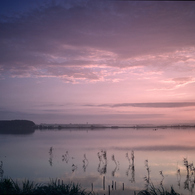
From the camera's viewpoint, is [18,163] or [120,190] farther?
[18,163]

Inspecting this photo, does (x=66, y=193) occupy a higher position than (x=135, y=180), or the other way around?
(x=66, y=193)

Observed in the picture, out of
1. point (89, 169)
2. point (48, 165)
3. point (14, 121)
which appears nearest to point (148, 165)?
point (89, 169)

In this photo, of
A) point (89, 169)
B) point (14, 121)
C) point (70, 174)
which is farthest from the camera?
point (14, 121)

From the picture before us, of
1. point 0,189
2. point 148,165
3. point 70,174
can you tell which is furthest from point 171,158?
point 0,189

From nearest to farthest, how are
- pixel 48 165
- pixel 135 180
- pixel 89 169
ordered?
pixel 135 180 → pixel 89 169 → pixel 48 165

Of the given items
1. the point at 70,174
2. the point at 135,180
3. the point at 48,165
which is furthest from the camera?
the point at 48,165

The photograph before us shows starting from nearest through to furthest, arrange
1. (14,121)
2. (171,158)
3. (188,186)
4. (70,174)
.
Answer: (188,186) → (70,174) → (171,158) → (14,121)

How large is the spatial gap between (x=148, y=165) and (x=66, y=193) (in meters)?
12.9

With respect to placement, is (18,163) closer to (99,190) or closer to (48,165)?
(48,165)

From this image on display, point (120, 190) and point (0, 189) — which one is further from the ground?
point (0, 189)

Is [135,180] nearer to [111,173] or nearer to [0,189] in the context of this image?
[111,173]

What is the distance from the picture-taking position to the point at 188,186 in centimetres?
1441

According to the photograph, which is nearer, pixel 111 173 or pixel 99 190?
pixel 99 190

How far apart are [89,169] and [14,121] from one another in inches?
4669
